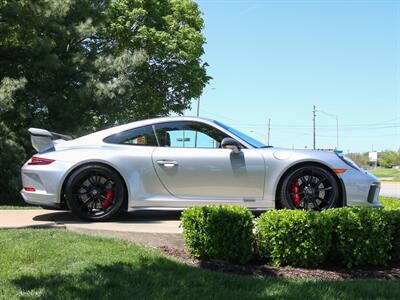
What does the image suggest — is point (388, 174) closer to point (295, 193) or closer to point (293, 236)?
point (295, 193)

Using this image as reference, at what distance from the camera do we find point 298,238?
4652 millimetres

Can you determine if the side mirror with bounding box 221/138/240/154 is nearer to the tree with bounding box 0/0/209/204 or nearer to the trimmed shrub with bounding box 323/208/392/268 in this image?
the trimmed shrub with bounding box 323/208/392/268

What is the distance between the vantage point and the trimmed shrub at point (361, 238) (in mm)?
4719

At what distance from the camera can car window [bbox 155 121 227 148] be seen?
6.18 meters

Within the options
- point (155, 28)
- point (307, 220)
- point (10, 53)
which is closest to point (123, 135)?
point (307, 220)

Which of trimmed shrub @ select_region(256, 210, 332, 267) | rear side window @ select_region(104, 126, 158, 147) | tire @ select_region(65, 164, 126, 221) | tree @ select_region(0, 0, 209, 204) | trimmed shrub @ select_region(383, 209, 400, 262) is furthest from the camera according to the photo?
tree @ select_region(0, 0, 209, 204)

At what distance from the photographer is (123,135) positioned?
6.21m

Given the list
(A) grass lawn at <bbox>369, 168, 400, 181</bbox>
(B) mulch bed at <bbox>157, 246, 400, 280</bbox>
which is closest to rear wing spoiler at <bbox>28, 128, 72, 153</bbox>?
(B) mulch bed at <bbox>157, 246, 400, 280</bbox>

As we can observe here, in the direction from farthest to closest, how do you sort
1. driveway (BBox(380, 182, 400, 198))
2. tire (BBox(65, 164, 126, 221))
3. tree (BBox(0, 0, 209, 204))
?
driveway (BBox(380, 182, 400, 198))
tree (BBox(0, 0, 209, 204))
tire (BBox(65, 164, 126, 221))

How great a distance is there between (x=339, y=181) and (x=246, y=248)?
1850 mm

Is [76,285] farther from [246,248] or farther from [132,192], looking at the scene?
[132,192]

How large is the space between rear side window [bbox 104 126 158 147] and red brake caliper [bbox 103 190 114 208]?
2.14 ft

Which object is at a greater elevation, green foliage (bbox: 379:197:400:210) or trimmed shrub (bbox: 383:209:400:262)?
green foliage (bbox: 379:197:400:210)

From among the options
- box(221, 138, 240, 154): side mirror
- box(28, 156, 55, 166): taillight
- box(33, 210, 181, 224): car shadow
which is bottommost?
box(33, 210, 181, 224): car shadow
